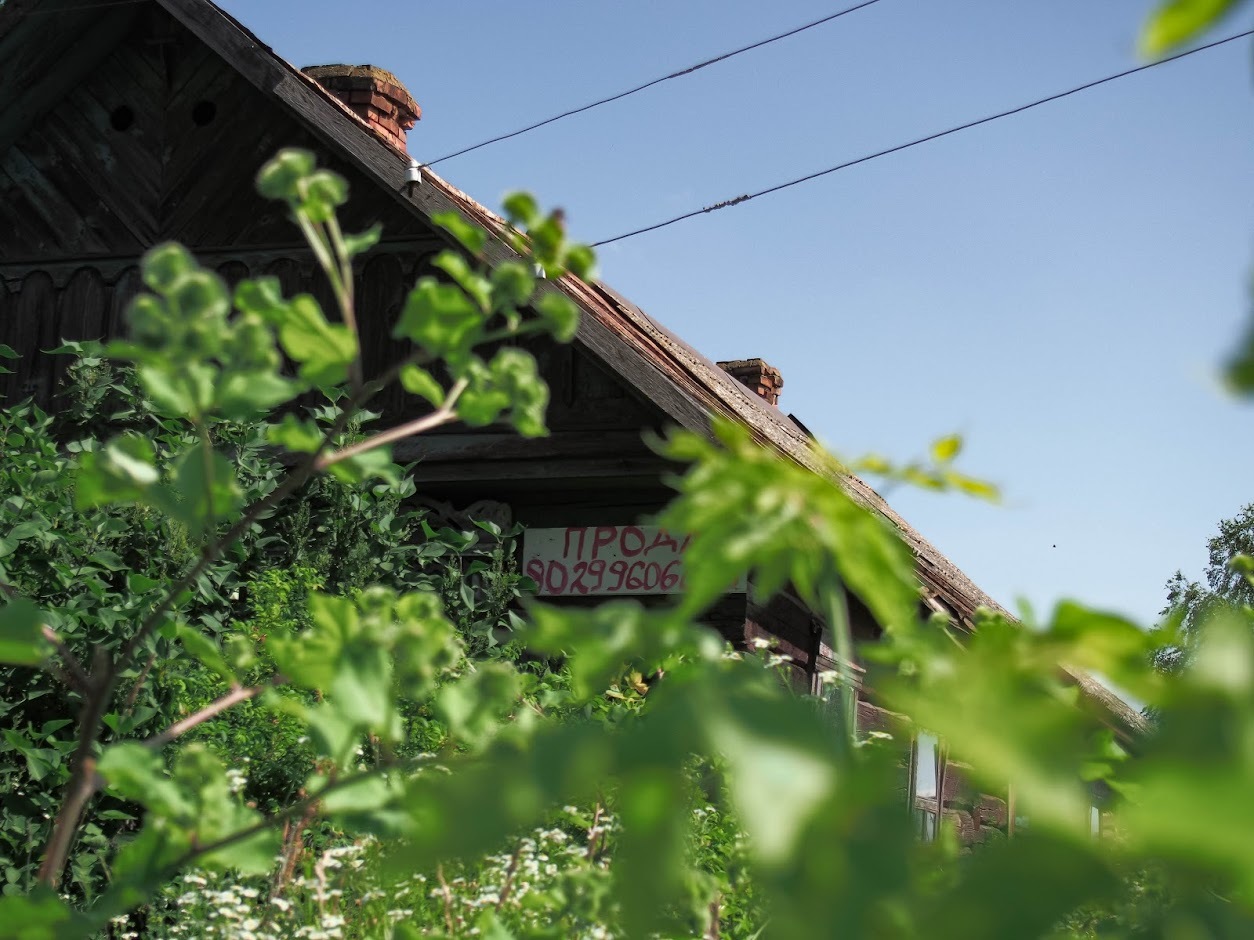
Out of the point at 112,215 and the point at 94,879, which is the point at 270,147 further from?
the point at 94,879

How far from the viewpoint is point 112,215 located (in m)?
8.25

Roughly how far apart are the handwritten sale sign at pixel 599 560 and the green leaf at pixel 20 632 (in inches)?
235

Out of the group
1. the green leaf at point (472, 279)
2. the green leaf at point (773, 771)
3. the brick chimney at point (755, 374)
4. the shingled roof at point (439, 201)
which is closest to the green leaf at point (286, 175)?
the green leaf at point (472, 279)

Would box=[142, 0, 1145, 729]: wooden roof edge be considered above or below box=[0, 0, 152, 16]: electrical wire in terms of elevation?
below

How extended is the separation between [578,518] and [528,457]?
482 mm

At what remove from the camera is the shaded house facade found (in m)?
7.08

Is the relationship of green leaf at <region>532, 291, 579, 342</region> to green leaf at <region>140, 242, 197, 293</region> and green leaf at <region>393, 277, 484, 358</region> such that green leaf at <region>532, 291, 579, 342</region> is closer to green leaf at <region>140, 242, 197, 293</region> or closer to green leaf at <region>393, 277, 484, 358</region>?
green leaf at <region>393, 277, 484, 358</region>

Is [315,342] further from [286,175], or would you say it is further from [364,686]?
[364,686]

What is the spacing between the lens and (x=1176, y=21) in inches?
16.3

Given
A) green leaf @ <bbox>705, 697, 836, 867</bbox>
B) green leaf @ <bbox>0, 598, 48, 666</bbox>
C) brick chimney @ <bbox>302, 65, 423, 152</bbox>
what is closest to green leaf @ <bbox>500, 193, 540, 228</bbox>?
green leaf @ <bbox>0, 598, 48, 666</bbox>

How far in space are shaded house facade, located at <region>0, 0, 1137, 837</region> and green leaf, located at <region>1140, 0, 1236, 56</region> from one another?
6185mm

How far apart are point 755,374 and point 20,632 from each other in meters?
12.5

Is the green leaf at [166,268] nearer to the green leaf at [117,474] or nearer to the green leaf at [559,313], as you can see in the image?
the green leaf at [117,474]

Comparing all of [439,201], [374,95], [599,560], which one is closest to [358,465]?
[599,560]
